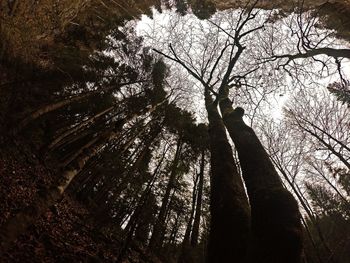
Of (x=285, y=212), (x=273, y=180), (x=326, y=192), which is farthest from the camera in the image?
(x=326, y=192)

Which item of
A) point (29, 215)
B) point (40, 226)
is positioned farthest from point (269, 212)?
point (40, 226)

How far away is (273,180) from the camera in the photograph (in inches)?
122

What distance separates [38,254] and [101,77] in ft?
34.9

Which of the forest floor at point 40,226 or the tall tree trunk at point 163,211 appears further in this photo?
the tall tree trunk at point 163,211

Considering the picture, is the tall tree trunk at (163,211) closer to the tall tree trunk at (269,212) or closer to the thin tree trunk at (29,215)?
the thin tree trunk at (29,215)

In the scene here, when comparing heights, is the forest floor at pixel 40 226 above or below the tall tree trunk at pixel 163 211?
below

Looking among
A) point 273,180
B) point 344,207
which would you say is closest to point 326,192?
point 344,207

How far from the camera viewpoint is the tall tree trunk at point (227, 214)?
2.61 meters

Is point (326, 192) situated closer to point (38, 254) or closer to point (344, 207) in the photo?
point (344, 207)

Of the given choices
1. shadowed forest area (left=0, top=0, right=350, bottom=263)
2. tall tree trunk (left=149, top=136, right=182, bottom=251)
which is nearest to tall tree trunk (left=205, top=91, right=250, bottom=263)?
shadowed forest area (left=0, top=0, right=350, bottom=263)

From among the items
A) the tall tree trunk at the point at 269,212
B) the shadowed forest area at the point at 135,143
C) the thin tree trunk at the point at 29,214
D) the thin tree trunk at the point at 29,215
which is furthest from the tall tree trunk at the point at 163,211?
the tall tree trunk at the point at 269,212

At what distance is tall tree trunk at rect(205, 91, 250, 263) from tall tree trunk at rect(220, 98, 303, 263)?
5.4 inches

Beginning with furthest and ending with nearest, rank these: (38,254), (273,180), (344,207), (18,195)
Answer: (344,207)
(18,195)
(38,254)
(273,180)

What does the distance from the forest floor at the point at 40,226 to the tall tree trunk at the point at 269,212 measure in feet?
11.3
